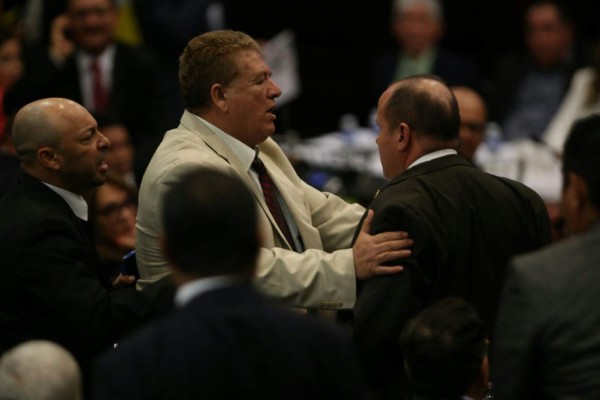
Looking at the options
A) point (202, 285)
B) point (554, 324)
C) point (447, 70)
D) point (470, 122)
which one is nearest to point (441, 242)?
point (554, 324)

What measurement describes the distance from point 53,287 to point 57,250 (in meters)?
0.12

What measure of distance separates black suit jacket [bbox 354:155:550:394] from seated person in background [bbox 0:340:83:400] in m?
1.11

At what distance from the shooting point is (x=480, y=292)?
13.9 ft

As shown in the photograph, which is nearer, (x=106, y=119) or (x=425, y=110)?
(x=425, y=110)

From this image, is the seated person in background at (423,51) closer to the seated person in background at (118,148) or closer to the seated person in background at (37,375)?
the seated person in background at (118,148)

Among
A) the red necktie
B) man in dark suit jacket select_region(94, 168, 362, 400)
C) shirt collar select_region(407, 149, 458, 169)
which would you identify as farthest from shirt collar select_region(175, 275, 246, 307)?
the red necktie

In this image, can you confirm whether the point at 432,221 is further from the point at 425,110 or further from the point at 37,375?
the point at 37,375

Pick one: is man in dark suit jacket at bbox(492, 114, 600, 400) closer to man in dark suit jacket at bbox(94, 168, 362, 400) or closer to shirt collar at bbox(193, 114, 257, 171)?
man in dark suit jacket at bbox(94, 168, 362, 400)

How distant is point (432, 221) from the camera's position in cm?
415

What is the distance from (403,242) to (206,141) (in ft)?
2.70

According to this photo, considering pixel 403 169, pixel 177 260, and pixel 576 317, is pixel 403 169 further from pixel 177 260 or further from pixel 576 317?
pixel 177 260

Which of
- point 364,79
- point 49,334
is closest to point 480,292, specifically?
point 49,334

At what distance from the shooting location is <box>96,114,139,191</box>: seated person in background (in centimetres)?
707

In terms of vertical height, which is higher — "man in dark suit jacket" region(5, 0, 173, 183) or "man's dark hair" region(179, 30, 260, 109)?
"man's dark hair" region(179, 30, 260, 109)
